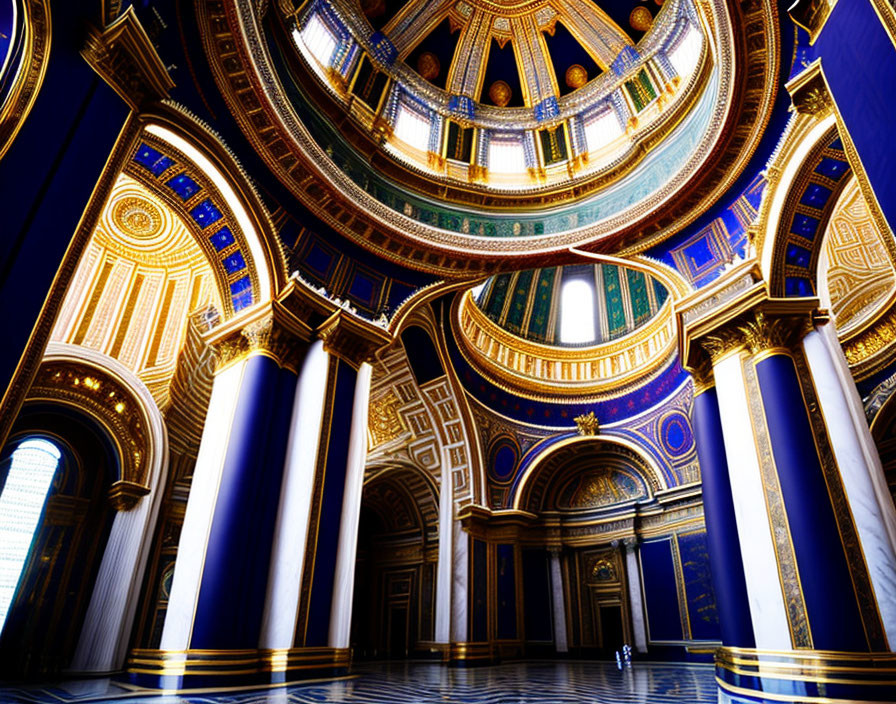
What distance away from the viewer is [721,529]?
848 centimetres

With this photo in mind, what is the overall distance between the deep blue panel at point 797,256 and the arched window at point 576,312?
9971mm

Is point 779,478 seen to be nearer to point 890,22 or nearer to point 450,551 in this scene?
point 890,22

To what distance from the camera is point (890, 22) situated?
3518 millimetres

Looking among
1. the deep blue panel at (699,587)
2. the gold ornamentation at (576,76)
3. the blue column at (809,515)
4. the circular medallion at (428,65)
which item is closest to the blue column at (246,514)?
the blue column at (809,515)

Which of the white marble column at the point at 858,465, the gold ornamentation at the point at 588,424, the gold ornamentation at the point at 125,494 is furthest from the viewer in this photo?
the gold ornamentation at the point at 588,424

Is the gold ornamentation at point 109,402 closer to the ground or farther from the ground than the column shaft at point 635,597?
farther from the ground

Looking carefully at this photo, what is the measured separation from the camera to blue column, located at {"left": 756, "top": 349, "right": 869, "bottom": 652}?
21.1 ft

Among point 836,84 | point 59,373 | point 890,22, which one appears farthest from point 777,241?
point 59,373

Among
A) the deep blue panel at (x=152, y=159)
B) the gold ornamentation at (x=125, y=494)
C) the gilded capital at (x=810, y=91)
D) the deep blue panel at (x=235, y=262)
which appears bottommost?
the gold ornamentation at (x=125, y=494)

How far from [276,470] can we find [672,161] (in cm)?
1018

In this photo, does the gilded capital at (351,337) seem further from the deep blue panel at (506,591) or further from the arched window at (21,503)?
the deep blue panel at (506,591)

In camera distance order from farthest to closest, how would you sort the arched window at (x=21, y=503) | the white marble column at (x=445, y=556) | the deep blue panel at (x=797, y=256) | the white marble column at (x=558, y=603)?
the white marble column at (x=558, y=603) < the white marble column at (x=445, y=556) < the arched window at (x=21, y=503) < the deep blue panel at (x=797, y=256)

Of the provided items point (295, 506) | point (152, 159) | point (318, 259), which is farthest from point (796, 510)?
point (152, 159)

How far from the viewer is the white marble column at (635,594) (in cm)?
1485
